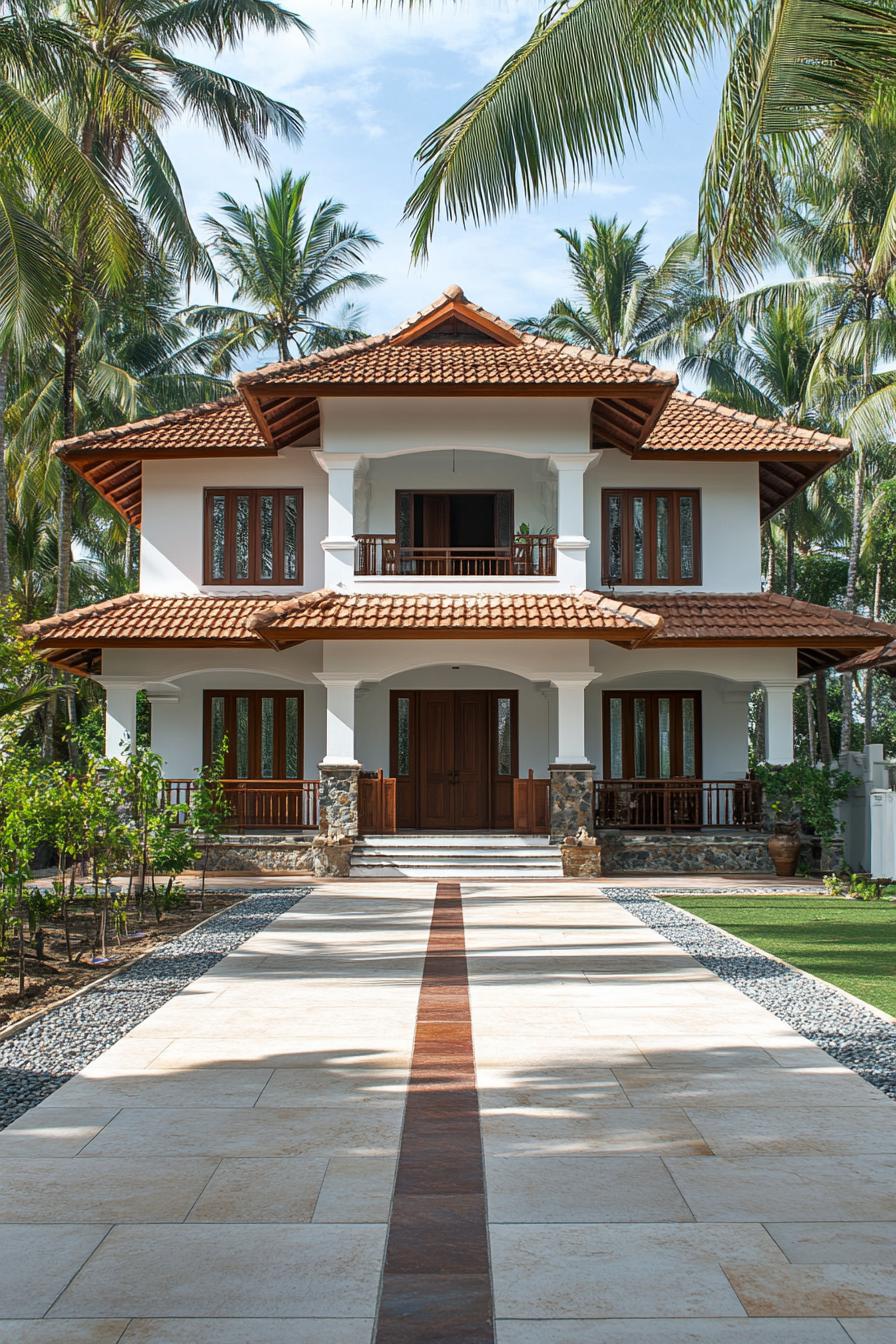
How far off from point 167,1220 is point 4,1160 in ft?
3.78

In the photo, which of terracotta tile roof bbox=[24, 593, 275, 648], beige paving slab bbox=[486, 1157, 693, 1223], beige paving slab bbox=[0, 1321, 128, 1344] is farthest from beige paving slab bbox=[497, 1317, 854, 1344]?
terracotta tile roof bbox=[24, 593, 275, 648]

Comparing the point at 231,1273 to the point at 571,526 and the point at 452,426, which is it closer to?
the point at 571,526

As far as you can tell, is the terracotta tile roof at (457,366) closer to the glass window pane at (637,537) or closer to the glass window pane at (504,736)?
the glass window pane at (637,537)

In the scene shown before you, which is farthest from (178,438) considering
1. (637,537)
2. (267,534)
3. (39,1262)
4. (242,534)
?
(39,1262)

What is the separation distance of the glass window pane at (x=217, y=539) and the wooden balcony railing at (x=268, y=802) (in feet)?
12.3

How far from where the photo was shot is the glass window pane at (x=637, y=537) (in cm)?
2177

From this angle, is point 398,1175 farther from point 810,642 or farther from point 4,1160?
point 810,642

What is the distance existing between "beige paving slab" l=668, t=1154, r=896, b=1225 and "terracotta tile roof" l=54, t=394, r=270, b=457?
17.5 m

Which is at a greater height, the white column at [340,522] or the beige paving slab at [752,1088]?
the white column at [340,522]

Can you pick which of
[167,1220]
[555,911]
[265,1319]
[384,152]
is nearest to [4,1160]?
[167,1220]

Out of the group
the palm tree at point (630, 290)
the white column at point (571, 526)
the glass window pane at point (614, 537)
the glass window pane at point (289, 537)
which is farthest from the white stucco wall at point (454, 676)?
the palm tree at point (630, 290)

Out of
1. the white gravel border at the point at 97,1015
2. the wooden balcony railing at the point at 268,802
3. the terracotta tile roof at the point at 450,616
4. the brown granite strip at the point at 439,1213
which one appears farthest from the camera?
the wooden balcony railing at the point at 268,802

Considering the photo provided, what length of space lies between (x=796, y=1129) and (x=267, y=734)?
55.9ft

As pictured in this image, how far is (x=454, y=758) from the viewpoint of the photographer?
22047 mm
